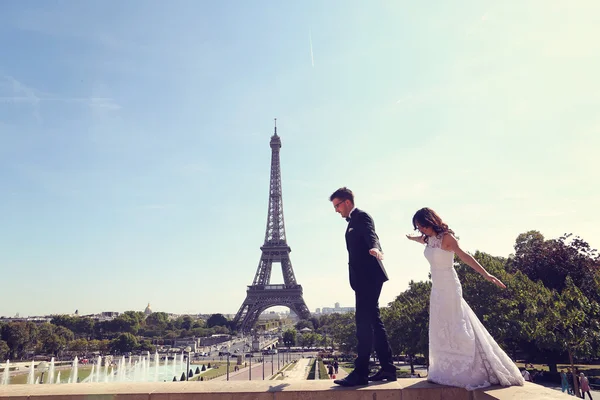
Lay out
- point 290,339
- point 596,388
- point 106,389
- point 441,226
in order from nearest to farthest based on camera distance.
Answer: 1. point 106,389
2. point 441,226
3. point 596,388
4. point 290,339

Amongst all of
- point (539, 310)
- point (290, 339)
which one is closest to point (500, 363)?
point (539, 310)

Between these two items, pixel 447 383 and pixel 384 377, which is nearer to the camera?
pixel 447 383

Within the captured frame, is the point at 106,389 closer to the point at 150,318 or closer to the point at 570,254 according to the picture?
the point at 570,254

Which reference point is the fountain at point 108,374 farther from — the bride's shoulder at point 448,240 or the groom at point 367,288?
the bride's shoulder at point 448,240

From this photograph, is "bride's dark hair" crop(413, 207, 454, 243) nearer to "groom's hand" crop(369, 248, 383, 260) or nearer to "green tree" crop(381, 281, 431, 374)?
"groom's hand" crop(369, 248, 383, 260)

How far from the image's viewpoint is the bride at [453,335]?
15.1ft

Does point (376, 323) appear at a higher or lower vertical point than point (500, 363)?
higher

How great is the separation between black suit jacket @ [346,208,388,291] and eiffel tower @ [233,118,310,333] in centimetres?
7254

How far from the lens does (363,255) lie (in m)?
5.43

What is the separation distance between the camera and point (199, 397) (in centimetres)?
454

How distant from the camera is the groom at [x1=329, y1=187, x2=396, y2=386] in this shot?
525 centimetres

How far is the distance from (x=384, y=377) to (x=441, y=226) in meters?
2.11

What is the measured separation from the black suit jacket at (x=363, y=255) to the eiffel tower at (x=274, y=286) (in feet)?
238

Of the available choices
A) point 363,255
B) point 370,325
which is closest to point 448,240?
point 363,255
